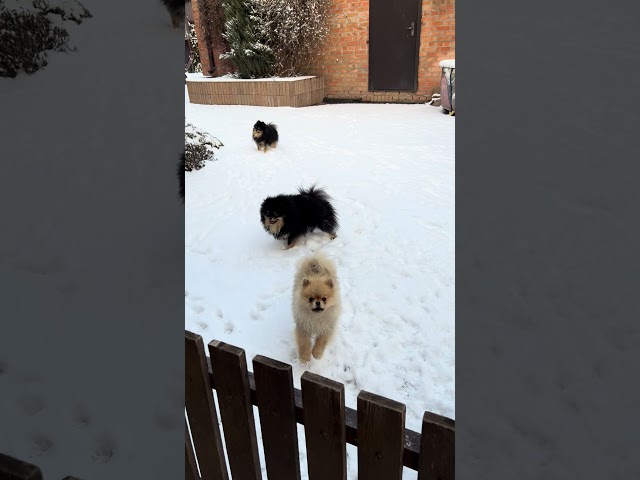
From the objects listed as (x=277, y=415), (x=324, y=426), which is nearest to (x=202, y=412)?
(x=277, y=415)

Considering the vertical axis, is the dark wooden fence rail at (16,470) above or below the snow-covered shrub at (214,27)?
below

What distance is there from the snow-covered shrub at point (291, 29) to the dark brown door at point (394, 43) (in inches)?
38.8

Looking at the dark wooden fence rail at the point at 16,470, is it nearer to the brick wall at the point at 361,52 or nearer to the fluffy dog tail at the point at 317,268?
the fluffy dog tail at the point at 317,268

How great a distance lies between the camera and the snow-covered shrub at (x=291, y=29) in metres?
7.38

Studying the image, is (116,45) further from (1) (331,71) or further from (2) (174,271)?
(1) (331,71)

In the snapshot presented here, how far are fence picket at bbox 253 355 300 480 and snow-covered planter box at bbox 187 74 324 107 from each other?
7.04 metres

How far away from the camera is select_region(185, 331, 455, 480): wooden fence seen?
74cm

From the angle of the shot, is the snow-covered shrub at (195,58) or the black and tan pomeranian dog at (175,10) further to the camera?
the snow-covered shrub at (195,58)

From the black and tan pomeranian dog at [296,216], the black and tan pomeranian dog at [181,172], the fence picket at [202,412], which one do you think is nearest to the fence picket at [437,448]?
the fence picket at [202,412]

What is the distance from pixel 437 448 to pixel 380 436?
0.34 ft

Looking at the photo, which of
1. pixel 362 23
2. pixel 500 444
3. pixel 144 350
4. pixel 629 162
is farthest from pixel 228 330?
pixel 362 23

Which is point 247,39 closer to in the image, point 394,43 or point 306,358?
point 394,43

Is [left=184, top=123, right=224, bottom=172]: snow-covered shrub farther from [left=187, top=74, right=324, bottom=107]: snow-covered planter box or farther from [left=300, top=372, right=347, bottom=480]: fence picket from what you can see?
[left=300, top=372, right=347, bottom=480]: fence picket

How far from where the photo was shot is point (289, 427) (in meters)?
0.88
